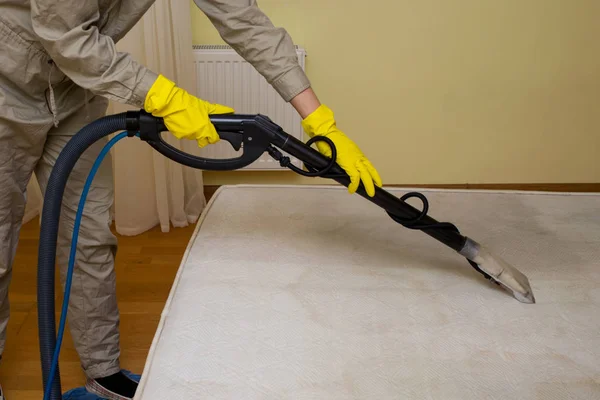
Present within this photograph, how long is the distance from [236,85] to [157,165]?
18.6 inches

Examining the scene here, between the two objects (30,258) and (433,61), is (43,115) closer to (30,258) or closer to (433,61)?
(30,258)

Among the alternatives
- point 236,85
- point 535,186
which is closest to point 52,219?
point 236,85

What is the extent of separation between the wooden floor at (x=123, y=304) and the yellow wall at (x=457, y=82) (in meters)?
0.56

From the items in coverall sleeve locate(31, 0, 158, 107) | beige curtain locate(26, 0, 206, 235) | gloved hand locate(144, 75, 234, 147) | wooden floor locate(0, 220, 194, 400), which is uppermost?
coverall sleeve locate(31, 0, 158, 107)

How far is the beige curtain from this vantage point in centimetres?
227

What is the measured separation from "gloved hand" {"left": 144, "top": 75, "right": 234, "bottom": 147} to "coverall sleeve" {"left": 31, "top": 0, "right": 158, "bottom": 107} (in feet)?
0.08

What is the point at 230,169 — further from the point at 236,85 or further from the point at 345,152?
the point at 236,85

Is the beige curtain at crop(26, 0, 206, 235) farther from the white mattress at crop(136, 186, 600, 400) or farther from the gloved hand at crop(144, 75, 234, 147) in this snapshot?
the gloved hand at crop(144, 75, 234, 147)

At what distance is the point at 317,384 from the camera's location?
0.95m

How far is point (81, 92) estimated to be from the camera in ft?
4.54

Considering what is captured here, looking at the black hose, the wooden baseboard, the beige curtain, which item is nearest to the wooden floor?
the beige curtain

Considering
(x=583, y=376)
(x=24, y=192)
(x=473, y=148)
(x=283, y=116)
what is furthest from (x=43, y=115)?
(x=473, y=148)

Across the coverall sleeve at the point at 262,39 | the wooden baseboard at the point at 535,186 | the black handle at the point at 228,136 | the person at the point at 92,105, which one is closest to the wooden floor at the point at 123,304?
the person at the point at 92,105

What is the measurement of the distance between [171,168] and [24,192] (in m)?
1.10
